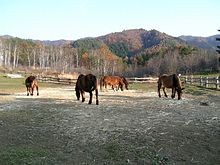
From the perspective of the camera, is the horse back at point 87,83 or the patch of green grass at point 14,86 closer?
the horse back at point 87,83

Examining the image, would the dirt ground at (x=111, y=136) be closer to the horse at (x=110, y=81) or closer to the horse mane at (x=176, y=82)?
the horse mane at (x=176, y=82)

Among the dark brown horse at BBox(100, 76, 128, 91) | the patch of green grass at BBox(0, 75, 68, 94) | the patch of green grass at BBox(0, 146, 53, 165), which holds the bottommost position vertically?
the patch of green grass at BBox(0, 146, 53, 165)

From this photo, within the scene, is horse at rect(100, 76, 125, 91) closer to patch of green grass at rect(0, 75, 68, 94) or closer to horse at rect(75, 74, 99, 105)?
patch of green grass at rect(0, 75, 68, 94)

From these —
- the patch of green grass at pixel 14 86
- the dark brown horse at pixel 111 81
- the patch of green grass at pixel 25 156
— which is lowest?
the patch of green grass at pixel 25 156

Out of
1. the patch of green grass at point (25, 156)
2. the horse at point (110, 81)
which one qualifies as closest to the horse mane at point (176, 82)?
the horse at point (110, 81)

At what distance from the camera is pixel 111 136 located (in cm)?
1154

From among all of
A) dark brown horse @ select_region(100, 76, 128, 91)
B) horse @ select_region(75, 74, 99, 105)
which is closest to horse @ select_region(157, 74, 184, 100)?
horse @ select_region(75, 74, 99, 105)

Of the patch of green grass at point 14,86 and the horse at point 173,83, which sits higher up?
the horse at point 173,83

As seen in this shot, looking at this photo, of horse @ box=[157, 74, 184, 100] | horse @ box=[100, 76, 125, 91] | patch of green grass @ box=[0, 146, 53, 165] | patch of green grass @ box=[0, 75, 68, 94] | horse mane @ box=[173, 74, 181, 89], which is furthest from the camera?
patch of green grass @ box=[0, 75, 68, 94]

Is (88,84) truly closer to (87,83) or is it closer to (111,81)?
(87,83)

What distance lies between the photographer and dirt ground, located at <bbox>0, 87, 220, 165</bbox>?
9.79 m

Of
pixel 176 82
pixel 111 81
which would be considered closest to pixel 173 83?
pixel 176 82

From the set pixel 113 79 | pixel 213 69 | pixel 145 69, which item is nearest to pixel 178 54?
pixel 145 69

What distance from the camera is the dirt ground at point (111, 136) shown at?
32.1ft
